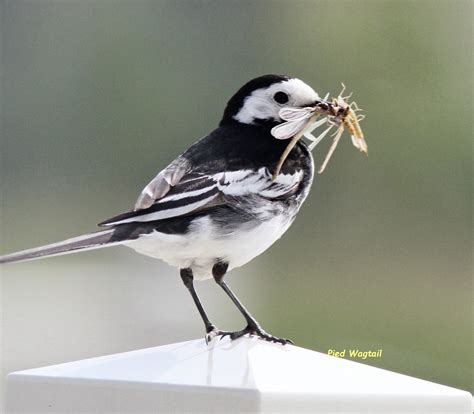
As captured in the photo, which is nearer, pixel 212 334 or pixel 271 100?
pixel 212 334

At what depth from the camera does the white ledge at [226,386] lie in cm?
170

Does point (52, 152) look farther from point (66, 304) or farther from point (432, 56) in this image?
point (432, 56)

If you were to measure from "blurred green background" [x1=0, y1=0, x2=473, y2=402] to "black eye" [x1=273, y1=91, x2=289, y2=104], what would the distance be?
10.7ft

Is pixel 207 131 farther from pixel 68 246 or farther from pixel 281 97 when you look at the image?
pixel 68 246

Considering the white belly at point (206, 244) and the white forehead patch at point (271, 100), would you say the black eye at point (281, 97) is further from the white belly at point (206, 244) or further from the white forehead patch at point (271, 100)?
the white belly at point (206, 244)

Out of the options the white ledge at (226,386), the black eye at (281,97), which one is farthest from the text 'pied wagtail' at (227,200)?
the white ledge at (226,386)

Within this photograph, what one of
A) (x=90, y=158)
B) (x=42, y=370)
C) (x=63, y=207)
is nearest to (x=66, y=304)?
(x=63, y=207)

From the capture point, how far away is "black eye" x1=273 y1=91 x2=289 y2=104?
2678 millimetres

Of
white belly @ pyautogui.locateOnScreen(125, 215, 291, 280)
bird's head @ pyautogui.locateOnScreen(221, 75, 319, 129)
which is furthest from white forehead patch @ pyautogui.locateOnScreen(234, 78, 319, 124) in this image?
white belly @ pyautogui.locateOnScreen(125, 215, 291, 280)

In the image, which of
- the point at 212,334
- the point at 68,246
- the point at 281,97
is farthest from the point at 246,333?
the point at 281,97

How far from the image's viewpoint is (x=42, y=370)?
1.91 meters

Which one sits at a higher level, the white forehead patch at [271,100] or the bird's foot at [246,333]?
the white forehead patch at [271,100]

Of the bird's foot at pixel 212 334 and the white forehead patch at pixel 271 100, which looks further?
the white forehead patch at pixel 271 100

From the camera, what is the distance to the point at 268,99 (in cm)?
271
